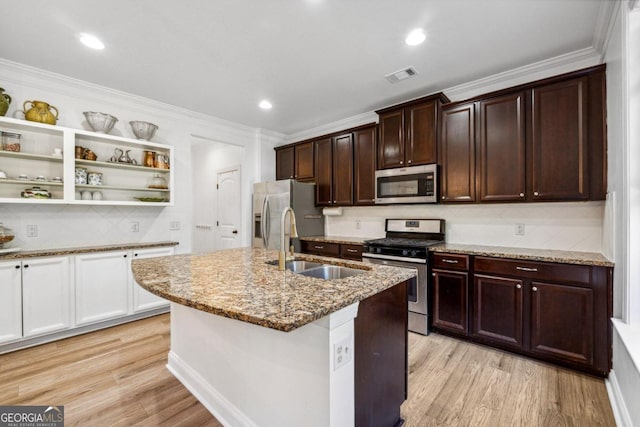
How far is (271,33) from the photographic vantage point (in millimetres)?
2258

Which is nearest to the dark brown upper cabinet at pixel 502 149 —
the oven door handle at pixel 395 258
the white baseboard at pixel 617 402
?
the oven door handle at pixel 395 258

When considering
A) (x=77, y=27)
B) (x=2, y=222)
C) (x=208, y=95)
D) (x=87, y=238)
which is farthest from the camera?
(x=208, y=95)

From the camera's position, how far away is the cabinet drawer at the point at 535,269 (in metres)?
2.17

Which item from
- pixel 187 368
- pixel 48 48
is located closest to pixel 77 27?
pixel 48 48

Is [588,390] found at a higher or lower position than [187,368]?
lower

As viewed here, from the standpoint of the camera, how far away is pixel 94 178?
10.2 ft

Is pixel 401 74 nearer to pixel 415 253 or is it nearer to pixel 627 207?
pixel 415 253

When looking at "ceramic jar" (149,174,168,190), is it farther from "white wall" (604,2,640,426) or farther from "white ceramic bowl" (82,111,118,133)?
"white wall" (604,2,640,426)

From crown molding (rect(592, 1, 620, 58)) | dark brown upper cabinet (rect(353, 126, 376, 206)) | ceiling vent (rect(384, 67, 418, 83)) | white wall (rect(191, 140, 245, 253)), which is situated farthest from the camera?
white wall (rect(191, 140, 245, 253))

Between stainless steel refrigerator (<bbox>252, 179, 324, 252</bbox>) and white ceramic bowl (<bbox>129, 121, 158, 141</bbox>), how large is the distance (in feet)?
5.23

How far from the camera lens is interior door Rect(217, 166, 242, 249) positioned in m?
4.74

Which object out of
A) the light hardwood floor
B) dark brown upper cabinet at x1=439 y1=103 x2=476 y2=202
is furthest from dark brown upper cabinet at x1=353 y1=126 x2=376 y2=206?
the light hardwood floor

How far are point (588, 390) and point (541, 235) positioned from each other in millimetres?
1309

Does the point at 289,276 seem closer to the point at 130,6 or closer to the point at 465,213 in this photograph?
the point at 130,6
